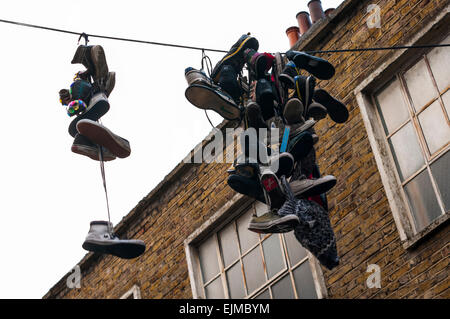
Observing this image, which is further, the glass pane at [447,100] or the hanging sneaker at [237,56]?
the glass pane at [447,100]

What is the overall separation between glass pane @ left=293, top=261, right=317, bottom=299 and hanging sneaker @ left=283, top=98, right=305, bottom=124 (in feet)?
8.23

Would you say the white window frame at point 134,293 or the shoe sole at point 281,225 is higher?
the white window frame at point 134,293

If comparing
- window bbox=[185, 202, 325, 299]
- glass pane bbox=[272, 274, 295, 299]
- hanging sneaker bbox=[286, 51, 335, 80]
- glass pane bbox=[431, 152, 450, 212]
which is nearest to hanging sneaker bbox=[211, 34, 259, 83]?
hanging sneaker bbox=[286, 51, 335, 80]

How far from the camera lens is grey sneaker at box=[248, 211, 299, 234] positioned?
6.19m

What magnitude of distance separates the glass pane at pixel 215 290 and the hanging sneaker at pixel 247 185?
3.44 metres

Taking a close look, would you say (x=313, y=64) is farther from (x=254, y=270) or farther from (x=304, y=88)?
(x=254, y=270)

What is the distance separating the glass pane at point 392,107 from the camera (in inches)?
329

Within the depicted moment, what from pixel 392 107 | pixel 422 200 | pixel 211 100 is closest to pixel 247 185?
pixel 211 100

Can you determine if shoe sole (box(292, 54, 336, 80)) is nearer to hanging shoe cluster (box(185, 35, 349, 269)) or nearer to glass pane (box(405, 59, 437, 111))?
hanging shoe cluster (box(185, 35, 349, 269))

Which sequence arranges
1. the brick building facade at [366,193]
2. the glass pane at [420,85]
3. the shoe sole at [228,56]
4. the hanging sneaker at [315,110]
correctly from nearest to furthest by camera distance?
the hanging sneaker at [315,110]
the shoe sole at [228,56]
the brick building facade at [366,193]
the glass pane at [420,85]

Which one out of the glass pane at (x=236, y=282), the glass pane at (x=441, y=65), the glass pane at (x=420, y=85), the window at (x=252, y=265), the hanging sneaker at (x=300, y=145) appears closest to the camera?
the hanging sneaker at (x=300, y=145)

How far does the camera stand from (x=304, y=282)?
883 cm

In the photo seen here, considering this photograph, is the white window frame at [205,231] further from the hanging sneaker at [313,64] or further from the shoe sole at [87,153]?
the hanging sneaker at [313,64]

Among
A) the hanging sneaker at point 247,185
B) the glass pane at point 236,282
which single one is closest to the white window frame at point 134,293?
the glass pane at point 236,282
